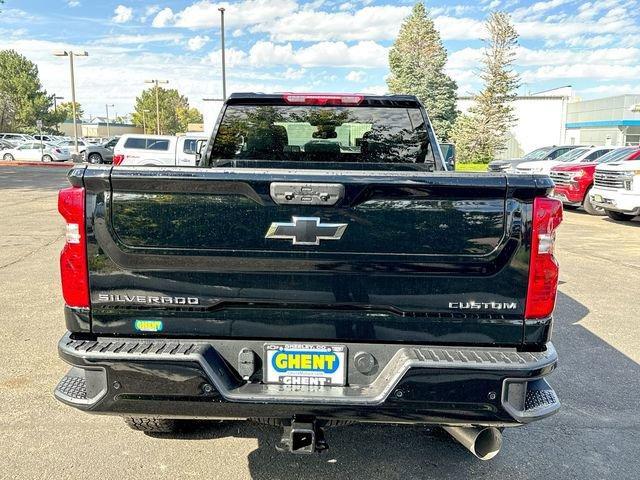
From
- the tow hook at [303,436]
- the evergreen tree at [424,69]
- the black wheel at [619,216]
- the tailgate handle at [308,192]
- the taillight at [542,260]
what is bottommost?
the black wheel at [619,216]

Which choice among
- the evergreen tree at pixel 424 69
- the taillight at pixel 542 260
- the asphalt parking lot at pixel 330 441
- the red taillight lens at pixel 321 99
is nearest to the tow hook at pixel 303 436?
the asphalt parking lot at pixel 330 441

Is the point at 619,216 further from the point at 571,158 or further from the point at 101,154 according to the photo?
the point at 101,154

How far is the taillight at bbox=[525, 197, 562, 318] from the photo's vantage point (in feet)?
7.61

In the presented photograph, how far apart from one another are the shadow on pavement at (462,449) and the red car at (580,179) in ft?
37.9

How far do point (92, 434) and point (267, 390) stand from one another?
5.32 ft

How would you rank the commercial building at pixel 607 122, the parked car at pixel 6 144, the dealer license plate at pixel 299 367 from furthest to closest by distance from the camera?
the commercial building at pixel 607 122
the parked car at pixel 6 144
the dealer license plate at pixel 299 367

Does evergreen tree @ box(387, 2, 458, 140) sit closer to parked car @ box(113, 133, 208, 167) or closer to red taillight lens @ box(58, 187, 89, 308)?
parked car @ box(113, 133, 208, 167)

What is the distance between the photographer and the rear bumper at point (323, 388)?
229 centimetres

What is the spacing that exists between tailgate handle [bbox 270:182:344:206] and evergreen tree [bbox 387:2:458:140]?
41.5 m

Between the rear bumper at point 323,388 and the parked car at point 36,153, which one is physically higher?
the parked car at point 36,153

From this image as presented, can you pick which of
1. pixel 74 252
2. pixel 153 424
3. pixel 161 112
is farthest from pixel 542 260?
pixel 161 112

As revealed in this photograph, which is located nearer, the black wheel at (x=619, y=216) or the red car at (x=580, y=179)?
the black wheel at (x=619, y=216)

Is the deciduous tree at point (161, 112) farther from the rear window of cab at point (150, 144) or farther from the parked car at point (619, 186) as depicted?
the parked car at point (619, 186)

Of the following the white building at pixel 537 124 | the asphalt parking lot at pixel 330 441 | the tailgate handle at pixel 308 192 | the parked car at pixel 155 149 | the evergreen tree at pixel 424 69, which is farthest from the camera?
A: the white building at pixel 537 124
